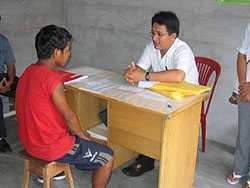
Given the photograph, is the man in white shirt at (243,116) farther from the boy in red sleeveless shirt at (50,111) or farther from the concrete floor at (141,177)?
the boy in red sleeveless shirt at (50,111)

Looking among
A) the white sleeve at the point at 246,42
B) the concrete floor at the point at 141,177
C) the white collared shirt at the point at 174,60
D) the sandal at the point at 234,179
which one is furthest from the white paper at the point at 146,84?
the sandal at the point at 234,179

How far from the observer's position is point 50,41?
2.06 m

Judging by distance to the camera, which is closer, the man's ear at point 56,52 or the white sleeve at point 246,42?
the man's ear at point 56,52

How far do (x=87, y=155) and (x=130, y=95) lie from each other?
18.6 inches

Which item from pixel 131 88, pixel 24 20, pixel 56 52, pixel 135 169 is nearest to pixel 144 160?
pixel 135 169

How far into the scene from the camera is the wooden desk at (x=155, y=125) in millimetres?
2189

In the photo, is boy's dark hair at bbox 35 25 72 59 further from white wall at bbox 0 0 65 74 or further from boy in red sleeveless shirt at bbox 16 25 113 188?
white wall at bbox 0 0 65 74

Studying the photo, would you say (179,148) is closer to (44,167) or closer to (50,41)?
(44,167)

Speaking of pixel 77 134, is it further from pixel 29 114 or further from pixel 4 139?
pixel 4 139

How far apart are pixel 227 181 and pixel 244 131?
0.46 meters

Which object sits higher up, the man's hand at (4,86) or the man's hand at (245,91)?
the man's hand at (245,91)

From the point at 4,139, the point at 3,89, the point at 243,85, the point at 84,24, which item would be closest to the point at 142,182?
the point at 243,85

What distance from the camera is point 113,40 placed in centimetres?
417

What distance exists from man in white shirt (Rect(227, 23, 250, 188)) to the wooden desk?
1.35ft
